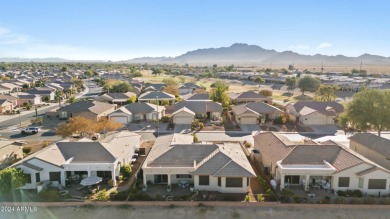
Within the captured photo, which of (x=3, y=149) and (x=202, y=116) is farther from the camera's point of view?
(x=202, y=116)

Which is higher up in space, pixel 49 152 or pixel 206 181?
pixel 49 152

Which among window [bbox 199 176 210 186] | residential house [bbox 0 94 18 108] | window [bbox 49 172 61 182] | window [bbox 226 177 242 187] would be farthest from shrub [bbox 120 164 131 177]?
residential house [bbox 0 94 18 108]

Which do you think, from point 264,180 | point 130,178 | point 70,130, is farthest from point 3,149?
point 264,180

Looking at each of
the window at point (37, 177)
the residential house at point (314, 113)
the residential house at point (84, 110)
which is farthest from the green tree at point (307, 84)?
the window at point (37, 177)

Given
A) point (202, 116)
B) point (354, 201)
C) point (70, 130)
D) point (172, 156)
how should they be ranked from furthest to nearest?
1. point (202, 116)
2. point (70, 130)
3. point (172, 156)
4. point (354, 201)

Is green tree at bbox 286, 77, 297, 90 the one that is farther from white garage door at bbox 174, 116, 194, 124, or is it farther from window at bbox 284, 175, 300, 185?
window at bbox 284, 175, 300, 185

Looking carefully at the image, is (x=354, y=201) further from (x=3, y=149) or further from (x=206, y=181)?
(x=3, y=149)

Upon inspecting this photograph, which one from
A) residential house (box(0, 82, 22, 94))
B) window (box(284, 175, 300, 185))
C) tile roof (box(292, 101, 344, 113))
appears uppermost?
residential house (box(0, 82, 22, 94))

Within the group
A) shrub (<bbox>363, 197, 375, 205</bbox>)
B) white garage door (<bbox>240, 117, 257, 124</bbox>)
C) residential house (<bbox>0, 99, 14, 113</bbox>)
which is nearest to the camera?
shrub (<bbox>363, 197, 375, 205</bbox>)
